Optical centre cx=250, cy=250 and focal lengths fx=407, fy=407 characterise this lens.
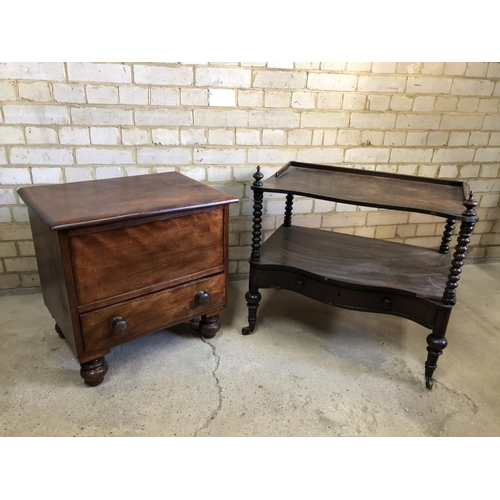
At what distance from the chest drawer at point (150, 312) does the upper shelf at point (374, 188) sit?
0.58 m

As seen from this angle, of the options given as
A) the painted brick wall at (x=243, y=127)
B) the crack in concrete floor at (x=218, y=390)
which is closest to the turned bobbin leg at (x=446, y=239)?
the painted brick wall at (x=243, y=127)

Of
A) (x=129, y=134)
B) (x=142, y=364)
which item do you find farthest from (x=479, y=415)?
(x=129, y=134)

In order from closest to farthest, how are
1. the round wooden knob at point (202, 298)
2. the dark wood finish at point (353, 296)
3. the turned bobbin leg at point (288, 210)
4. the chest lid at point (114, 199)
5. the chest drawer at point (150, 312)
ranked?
the chest lid at point (114, 199) < the chest drawer at point (150, 312) < the dark wood finish at point (353, 296) < the round wooden knob at point (202, 298) < the turned bobbin leg at point (288, 210)

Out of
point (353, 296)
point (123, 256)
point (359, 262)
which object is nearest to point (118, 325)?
point (123, 256)

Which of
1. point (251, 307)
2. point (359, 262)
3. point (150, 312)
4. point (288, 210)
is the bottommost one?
point (251, 307)

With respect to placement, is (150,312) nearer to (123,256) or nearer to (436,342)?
(123,256)

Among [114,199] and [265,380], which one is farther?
[265,380]

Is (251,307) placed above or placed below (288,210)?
below

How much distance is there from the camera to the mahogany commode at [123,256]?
1.58 metres

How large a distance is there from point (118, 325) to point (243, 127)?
1.40 metres

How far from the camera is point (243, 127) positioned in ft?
8.09

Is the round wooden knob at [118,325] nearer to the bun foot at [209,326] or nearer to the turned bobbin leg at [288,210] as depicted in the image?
the bun foot at [209,326]

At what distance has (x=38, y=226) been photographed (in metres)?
1.73

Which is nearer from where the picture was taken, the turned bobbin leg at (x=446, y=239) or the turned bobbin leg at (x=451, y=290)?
the turned bobbin leg at (x=451, y=290)
